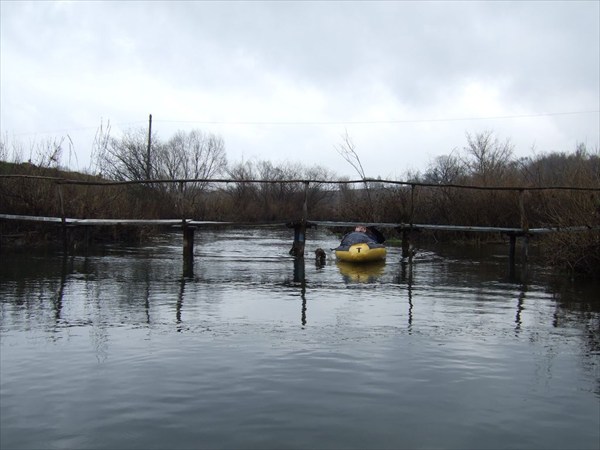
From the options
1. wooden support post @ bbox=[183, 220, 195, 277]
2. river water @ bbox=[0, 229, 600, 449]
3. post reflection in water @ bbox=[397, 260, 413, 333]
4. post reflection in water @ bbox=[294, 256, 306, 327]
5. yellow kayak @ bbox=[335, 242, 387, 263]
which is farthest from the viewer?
yellow kayak @ bbox=[335, 242, 387, 263]

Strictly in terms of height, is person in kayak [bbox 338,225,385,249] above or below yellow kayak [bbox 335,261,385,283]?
above

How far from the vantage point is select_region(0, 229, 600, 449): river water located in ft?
13.2

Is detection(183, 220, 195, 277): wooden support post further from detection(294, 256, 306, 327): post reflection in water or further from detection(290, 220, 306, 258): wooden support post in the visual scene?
detection(290, 220, 306, 258): wooden support post

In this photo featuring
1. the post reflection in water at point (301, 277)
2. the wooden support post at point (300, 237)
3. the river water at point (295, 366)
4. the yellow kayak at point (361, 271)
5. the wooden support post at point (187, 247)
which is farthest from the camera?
the wooden support post at point (300, 237)

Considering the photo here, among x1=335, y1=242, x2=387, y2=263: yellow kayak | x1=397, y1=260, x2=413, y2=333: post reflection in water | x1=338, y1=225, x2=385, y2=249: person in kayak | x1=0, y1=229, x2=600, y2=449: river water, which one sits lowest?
x1=0, y1=229, x2=600, y2=449: river water

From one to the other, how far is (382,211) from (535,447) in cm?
2071

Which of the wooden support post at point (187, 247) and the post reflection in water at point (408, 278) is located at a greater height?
the wooden support post at point (187, 247)

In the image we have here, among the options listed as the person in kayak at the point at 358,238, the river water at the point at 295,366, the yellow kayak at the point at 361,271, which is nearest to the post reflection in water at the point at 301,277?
the river water at the point at 295,366

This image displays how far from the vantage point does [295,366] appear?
546 cm

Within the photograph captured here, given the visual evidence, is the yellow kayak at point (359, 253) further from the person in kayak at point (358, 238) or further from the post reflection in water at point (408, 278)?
the post reflection in water at point (408, 278)

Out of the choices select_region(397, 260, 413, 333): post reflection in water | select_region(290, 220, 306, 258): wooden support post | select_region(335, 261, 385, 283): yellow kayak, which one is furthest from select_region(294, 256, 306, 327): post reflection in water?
select_region(397, 260, 413, 333): post reflection in water

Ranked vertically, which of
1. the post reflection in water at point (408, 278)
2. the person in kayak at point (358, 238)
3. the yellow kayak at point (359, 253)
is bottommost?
the post reflection in water at point (408, 278)

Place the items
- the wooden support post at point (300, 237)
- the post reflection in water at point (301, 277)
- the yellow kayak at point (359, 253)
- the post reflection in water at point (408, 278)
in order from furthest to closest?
the wooden support post at point (300, 237) < the yellow kayak at point (359, 253) < the post reflection in water at point (408, 278) < the post reflection in water at point (301, 277)

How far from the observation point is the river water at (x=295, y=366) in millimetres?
4031
